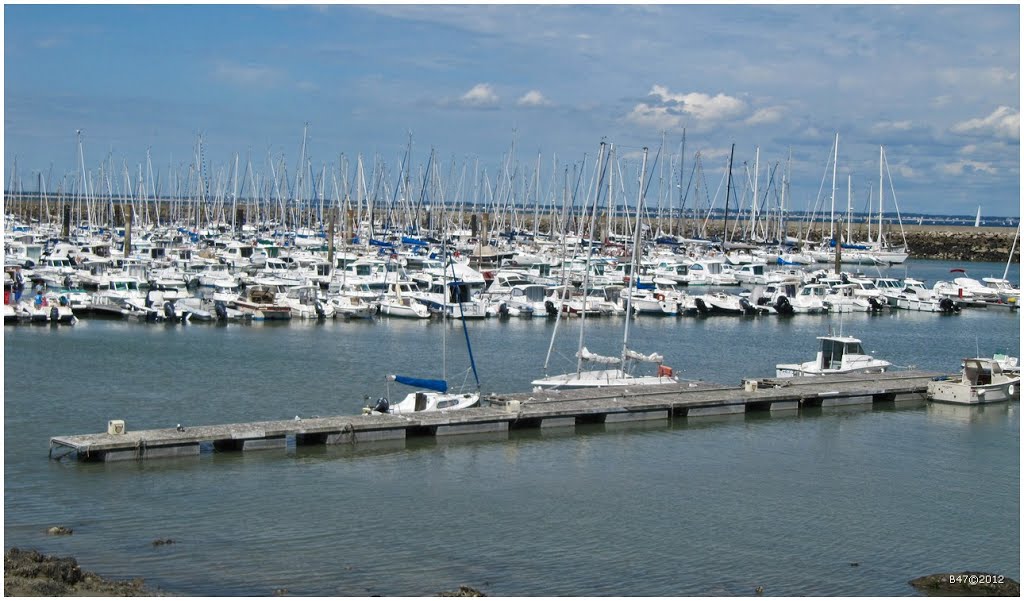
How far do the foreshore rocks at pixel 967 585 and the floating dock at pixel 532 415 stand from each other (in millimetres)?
12352

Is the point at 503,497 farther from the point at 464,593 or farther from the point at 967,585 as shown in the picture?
the point at 967,585

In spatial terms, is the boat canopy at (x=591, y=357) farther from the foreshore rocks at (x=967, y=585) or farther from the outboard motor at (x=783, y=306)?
the outboard motor at (x=783, y=306)

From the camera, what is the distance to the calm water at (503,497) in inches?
739

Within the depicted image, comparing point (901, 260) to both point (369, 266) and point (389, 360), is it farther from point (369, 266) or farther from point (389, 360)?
point (389, 360)

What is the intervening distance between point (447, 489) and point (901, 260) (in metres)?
88.2

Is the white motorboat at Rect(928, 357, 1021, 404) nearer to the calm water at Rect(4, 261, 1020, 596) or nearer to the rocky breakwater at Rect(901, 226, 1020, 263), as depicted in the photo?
the calm water at Rect(4, 261, 1020, 596)

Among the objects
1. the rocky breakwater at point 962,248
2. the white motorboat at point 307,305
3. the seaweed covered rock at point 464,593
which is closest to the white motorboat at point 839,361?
the white motorboat at point 307,305

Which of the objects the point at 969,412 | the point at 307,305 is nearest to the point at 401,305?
the point at 307,305

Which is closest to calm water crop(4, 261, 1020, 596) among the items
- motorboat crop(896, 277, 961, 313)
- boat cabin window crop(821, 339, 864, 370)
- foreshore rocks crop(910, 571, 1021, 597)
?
foreshore rocks crop(910, 571, 1021, 597)

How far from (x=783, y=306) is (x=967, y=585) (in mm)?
44434

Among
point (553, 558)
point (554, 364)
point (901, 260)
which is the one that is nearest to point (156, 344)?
point (554, 364)

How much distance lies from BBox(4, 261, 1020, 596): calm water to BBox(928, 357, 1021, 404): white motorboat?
1.40 feet

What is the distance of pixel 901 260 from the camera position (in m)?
105

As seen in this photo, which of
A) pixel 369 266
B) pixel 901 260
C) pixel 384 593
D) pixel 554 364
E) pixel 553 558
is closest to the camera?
pixel 384 593
